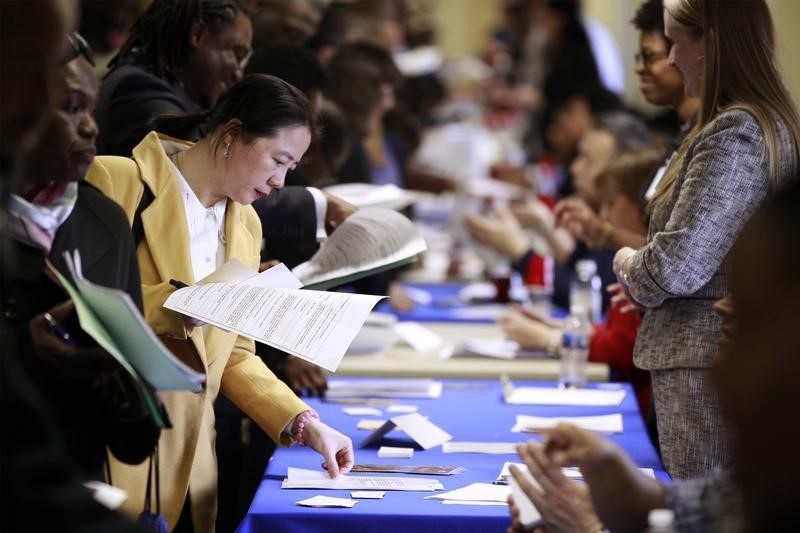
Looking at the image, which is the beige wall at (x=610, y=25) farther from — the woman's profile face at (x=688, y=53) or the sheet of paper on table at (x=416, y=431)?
the sheet of paper on table at (x=416, y=431)

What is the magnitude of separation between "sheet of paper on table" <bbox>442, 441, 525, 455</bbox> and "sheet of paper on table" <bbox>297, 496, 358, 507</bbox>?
539 mm

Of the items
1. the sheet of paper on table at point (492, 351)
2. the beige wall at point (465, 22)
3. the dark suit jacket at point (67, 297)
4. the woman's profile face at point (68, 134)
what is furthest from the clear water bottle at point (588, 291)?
the beige wall at point (465, 22)

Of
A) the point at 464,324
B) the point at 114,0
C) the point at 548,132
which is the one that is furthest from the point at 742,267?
the point at 548,132

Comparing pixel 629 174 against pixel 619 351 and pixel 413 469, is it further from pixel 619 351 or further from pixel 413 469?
pixel 413 469

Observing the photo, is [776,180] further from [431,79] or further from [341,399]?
[431,79]

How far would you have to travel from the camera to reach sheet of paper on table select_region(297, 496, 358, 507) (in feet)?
7.79

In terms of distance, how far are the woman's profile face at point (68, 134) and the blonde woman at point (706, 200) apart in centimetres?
129

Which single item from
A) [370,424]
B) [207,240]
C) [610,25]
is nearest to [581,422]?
[370,424]

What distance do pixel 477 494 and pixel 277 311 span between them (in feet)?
1.79

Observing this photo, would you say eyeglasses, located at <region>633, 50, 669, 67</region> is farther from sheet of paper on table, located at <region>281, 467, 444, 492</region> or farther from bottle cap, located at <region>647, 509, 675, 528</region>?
bottle cap, located at <region>647, 509, 675, 528</region>

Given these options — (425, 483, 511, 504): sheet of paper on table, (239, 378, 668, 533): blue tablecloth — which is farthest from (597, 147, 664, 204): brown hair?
(425, 483, 511, 504): sheet of paper on table

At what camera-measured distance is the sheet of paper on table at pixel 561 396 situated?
3.54 metres

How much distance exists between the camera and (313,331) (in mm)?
2391

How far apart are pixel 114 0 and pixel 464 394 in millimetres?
2340
